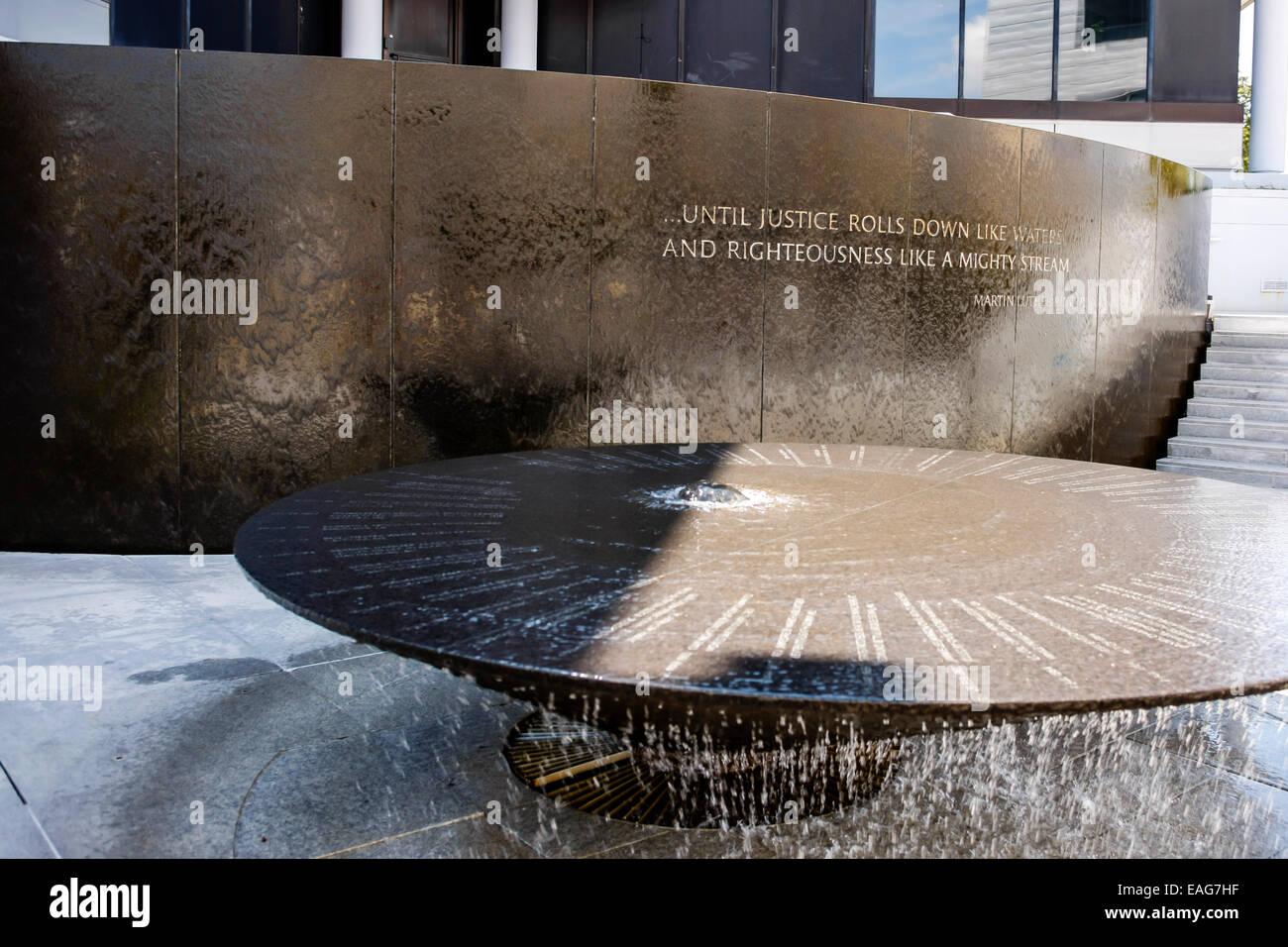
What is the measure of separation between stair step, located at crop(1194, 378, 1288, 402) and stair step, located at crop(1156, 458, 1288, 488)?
89 cm

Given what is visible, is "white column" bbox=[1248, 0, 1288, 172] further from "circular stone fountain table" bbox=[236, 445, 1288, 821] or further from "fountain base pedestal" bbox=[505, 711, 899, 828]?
"fountain base pedestal" bbox=[505, 711, 899, 828]

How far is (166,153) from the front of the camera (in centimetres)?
550

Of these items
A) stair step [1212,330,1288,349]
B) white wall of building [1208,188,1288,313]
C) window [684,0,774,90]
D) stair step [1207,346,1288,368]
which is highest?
window [684,0,774,90]

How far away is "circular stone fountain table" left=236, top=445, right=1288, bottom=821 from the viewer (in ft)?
5.55

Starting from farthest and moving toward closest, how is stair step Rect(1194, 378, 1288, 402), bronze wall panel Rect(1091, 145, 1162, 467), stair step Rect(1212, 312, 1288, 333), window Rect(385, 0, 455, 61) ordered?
window Rect(385, 0, 455, 61)
stair step Rect(1212, 312, 1288, 333)
stair step Rect(1194, 378, 1288, 402)
bronze wall panel Rect(1091, 145, 1162, 467)

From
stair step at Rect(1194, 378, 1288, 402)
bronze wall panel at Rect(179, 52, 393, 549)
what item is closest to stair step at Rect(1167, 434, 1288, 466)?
stair step at Rect(1194, 378, 1288, 402)

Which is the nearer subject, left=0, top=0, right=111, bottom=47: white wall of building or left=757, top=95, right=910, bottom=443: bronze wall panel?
left=757, top=95, right=910, bottom=443: bronze wall panel

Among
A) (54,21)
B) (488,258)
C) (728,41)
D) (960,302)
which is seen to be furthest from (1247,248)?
(54,21)

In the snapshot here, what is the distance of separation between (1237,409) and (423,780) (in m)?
7.46

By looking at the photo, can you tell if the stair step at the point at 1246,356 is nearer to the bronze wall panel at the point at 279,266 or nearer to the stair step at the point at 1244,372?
the stair step at the point at 1244,372

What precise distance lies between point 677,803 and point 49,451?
14.8 ft

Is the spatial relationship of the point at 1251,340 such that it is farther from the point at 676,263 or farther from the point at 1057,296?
the point at 676,263
